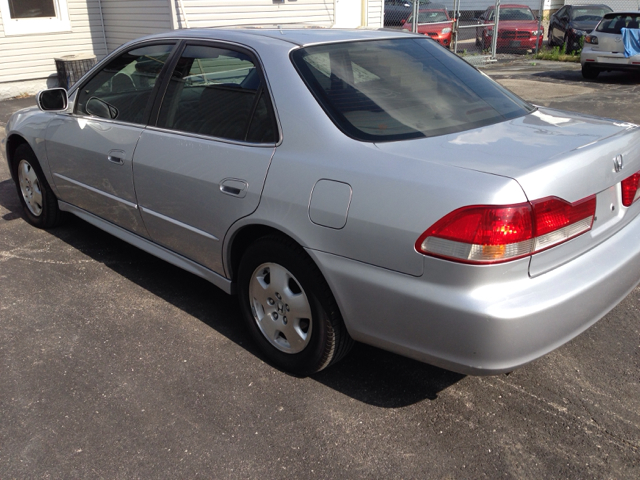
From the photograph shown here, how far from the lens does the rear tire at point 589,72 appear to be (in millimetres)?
14352

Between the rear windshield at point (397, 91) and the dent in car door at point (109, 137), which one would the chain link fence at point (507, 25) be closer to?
the dent in car door at point (109, 137)

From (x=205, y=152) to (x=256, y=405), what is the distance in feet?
4.41

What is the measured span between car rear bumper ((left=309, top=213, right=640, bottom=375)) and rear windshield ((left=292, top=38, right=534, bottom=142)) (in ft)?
2.22

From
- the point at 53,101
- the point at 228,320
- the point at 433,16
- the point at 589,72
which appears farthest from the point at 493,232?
the point at 433,16

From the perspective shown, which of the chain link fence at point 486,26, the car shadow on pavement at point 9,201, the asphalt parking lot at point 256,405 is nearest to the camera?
the asphalt parking lot at point 256,405

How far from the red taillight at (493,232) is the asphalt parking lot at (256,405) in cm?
90

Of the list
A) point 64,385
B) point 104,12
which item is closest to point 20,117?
point 64,385

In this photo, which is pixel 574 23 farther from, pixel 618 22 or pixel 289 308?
pixel 289 308

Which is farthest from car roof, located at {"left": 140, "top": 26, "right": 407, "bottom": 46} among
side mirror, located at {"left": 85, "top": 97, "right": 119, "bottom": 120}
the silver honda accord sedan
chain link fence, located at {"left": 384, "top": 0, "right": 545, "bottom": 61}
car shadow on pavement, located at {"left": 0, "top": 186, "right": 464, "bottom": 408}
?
chain link fence, located at {"left": 384, "top": 0, "right": 545, "bottom": 61}

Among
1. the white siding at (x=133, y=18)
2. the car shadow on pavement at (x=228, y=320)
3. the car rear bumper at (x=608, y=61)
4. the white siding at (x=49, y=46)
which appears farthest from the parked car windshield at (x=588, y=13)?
the car shadow on pavement at (x=228, y=320)

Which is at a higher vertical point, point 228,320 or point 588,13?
point 588,13

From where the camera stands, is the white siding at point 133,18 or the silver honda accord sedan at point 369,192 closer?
the silver honda accord sedan at point 369,192

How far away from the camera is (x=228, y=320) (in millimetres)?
3844

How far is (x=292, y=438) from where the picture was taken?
2764 mm
